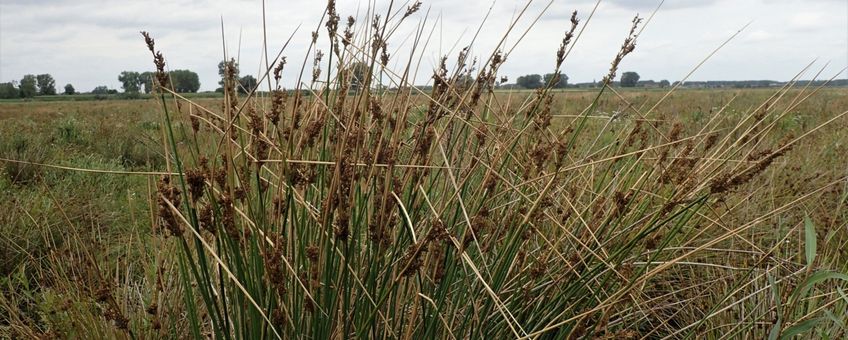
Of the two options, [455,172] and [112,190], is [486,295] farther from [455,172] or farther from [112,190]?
[112,190]

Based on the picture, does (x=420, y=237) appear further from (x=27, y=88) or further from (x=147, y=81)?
(x=27, y=88)

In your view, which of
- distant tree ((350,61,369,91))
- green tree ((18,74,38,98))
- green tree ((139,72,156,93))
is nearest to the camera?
distant tree ((350,61,369,91))

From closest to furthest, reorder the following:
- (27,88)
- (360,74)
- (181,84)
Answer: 1. (360,74)
2. (181,84)
3. (27,88)

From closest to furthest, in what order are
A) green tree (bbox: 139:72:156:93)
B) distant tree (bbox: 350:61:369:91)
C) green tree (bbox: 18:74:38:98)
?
distant tree (bbox: 350:61:369:91), green tree (bbox: 139:72:156:93), green tree (bbox: 18:74:38:98)

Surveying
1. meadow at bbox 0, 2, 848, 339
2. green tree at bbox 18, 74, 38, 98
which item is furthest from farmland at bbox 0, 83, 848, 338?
green tree at bbox 18, 74, 38, 98

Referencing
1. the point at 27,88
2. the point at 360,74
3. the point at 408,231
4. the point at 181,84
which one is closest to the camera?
the point at 408,231

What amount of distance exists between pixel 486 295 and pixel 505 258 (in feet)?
0.48

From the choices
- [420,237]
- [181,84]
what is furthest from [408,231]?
[181,84]

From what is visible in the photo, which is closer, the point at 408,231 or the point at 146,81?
the point at 408,231

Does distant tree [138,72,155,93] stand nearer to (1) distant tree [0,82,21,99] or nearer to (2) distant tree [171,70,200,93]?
(2) distant tree [171,70,200,93]

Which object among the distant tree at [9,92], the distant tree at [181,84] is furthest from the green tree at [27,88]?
the distant tree at [181,84]

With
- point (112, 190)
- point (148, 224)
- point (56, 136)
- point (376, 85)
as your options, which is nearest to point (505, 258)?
point (376, 85)

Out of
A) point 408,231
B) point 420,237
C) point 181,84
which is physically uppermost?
point 181,84

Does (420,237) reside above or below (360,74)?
below
